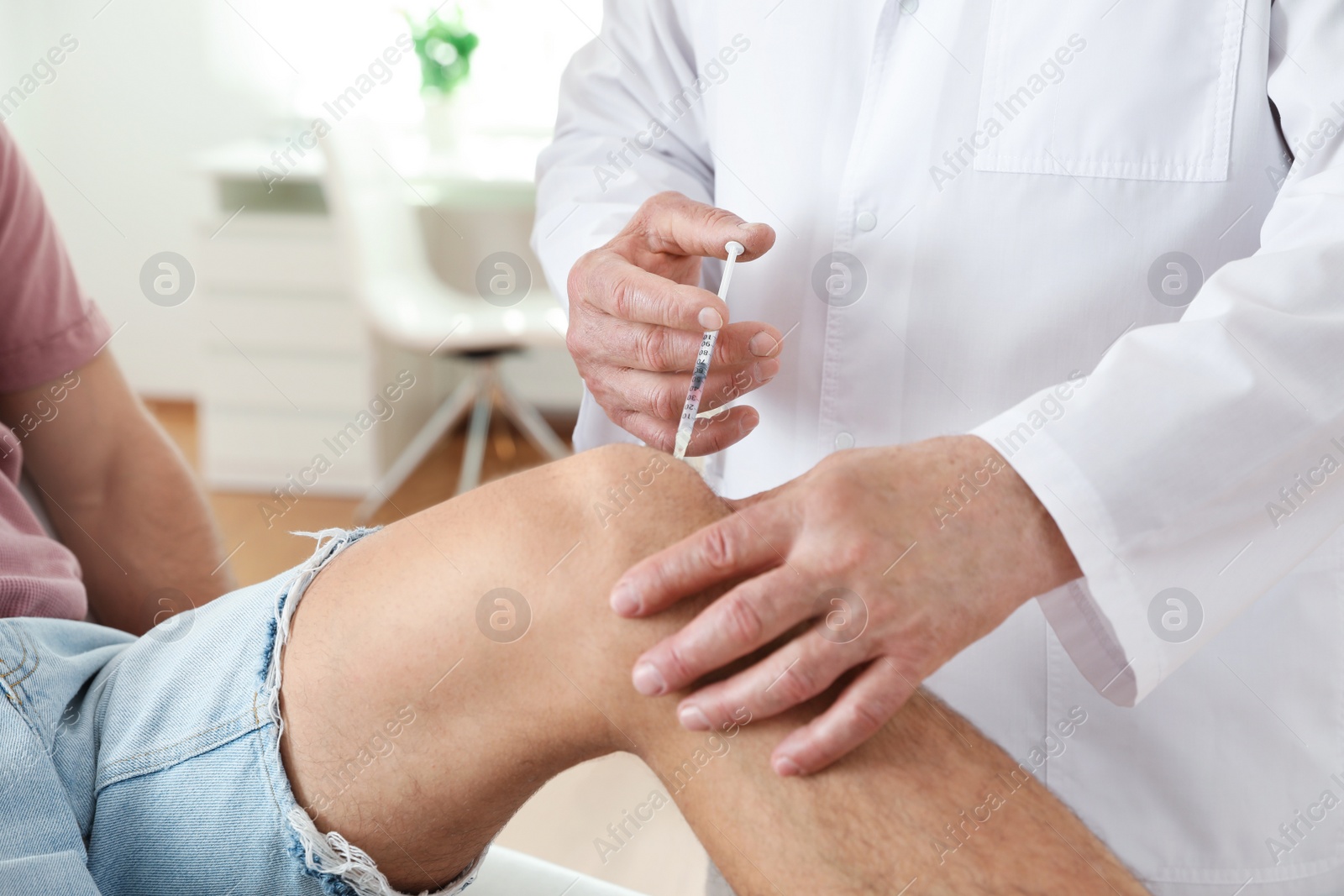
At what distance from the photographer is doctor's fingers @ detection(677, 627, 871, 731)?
552 mm

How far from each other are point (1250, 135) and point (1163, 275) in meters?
0.11

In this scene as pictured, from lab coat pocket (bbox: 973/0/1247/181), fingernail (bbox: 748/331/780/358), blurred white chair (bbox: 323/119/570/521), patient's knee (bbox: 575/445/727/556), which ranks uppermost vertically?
lab coat pocket (bbox: 973/0/1247/181)

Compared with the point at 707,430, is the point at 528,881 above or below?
below

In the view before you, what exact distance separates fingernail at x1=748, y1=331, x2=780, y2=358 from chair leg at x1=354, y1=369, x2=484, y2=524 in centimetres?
215

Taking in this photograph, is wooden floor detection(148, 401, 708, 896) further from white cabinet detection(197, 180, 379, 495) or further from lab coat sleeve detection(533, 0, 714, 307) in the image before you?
white cabinet detection(197, 180, 379, 495)

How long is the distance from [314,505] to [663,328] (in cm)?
244

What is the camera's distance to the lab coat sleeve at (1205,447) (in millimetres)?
642

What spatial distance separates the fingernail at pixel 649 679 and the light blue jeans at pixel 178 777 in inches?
7.9

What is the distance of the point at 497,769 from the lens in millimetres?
601

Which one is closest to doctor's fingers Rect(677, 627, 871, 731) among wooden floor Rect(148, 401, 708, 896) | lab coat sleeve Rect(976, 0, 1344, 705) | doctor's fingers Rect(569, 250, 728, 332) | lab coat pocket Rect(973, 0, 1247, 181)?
lab coat sleeve Rect(976, 0, 1344, 705)

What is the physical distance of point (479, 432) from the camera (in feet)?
10.4

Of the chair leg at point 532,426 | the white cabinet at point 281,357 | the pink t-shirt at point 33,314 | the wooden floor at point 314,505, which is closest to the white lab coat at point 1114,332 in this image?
the pink t-shirt at point 33,314

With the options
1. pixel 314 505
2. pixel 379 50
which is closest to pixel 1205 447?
pixel 314 505

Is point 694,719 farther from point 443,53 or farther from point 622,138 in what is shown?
point 443,53
